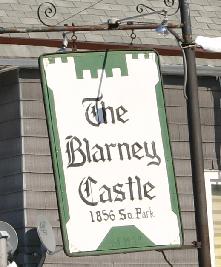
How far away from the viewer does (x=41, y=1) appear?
14.4 metres

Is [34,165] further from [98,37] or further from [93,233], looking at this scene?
[93,233]

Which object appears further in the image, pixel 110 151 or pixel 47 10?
pixel 47 10

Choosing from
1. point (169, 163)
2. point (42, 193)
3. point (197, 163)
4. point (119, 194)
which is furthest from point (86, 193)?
point (42, 193)

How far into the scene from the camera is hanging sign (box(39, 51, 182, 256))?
8.80 meters

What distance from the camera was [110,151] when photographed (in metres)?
9.02

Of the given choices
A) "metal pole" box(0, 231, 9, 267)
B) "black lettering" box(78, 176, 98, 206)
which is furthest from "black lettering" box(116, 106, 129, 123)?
"metal pole" box(0, 231, 9, 267)

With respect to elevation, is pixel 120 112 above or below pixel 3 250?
above

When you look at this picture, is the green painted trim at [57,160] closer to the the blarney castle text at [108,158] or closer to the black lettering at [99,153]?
the the blarney castle text at [108,158]

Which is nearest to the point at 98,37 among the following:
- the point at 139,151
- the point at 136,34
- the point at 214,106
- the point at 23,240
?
the point at 136,34

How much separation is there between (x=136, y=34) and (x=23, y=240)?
342 cm

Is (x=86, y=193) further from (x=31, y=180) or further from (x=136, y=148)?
(x=31, y=180)

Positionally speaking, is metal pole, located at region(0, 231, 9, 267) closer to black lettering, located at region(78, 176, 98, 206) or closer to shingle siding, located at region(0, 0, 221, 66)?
black lettering, located at region(78, 176, 98, 206)

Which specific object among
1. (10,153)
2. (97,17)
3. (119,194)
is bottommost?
(119,194)

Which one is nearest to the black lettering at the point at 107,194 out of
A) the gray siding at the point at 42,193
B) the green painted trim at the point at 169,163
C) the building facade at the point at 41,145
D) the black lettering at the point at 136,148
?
the black lettering at the point at 136,148
